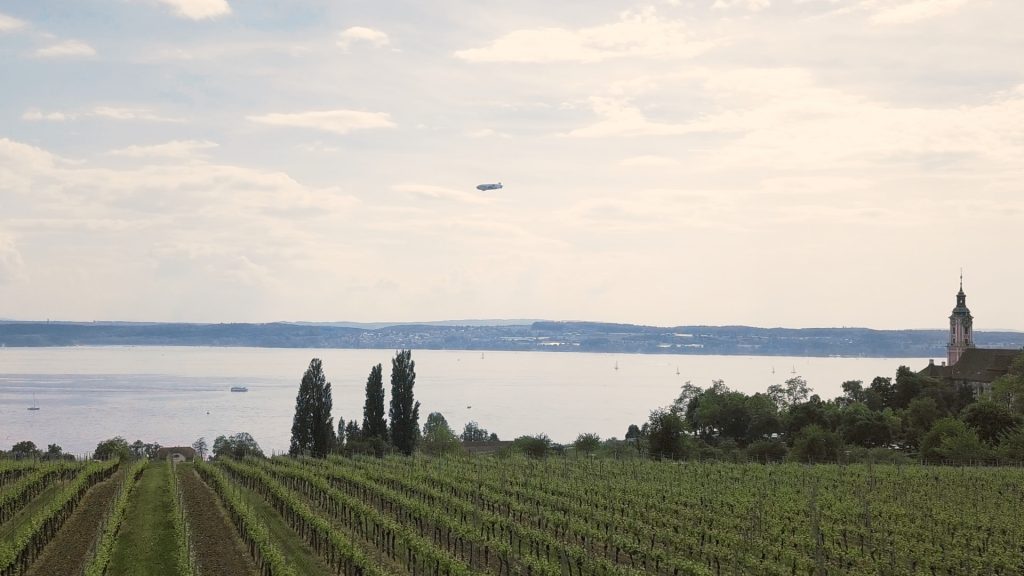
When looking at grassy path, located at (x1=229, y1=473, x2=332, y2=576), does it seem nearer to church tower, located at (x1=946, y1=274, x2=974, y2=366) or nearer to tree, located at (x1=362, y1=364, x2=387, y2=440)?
tree, located at (x1=362, y1=364, x2=387, y2=440)

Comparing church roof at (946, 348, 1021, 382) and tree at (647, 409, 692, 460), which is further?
church roof at (946, 348, 1021, 382)

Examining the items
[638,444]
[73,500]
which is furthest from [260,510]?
[638,444]

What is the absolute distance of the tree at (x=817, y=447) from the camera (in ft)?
213

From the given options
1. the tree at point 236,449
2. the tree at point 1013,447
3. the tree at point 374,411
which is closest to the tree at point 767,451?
the tree at point 1013,447

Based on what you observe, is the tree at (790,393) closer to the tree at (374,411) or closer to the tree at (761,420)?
the tree at (761,420)

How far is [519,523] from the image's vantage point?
30797 mm

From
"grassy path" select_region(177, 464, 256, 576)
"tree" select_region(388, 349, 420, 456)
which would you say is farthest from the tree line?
"grassy path" select_region(177, 464, 256, 576)

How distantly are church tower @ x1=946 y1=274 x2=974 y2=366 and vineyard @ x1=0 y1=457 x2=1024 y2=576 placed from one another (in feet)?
279

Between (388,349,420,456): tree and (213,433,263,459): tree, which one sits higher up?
(388,349,420,456): tree

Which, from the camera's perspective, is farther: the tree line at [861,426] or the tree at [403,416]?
the tree at [403,416]

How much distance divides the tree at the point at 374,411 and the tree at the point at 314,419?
3.24 metres

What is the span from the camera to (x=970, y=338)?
12462 cm

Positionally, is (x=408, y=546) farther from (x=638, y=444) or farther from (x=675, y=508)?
(x=638, y=444)

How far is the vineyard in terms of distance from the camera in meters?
24.8
